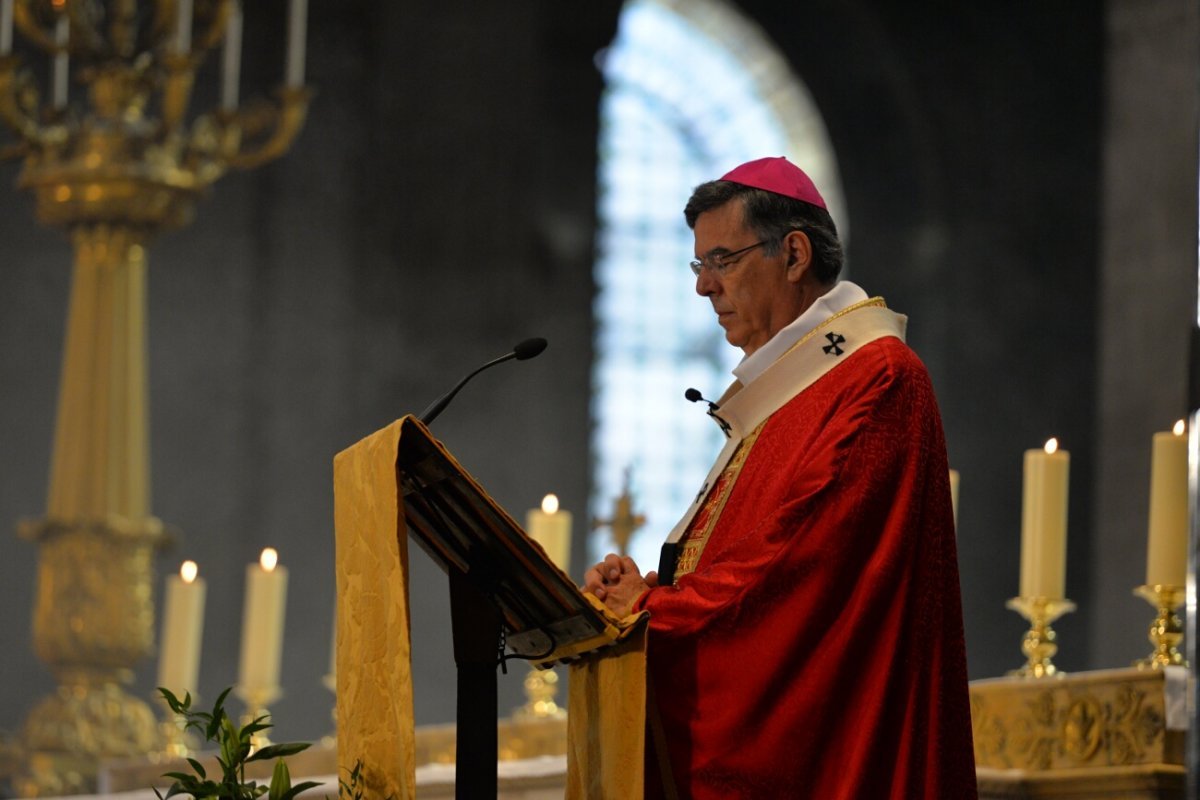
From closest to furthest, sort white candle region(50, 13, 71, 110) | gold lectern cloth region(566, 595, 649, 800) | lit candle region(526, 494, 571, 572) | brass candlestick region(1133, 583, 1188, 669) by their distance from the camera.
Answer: gold lectern cloth region(566, 595, 649, 800)
brass candlestick region(1133, 583, 1188, 669)
lit candle region(526, 494, 571, 572)
white candle region(50, 13, 71, 110)

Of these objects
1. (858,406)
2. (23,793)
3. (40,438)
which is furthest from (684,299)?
(858,406)

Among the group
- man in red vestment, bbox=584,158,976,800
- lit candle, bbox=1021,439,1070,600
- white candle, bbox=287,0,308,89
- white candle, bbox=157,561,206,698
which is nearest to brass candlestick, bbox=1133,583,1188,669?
lit candle, bbox=1021,439,1070,600

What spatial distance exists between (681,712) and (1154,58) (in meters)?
6.65

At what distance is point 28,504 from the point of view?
8.61 m

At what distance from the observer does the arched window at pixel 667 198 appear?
11.1 meters

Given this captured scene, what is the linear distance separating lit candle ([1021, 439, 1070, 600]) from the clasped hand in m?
1.38

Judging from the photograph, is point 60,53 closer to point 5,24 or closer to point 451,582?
point 5,24

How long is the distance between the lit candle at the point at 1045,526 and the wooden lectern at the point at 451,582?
1579 millimetres

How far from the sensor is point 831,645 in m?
3.26

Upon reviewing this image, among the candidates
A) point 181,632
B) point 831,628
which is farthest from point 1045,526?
point 181,632

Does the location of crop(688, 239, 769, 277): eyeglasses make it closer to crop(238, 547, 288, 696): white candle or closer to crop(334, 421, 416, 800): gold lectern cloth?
crop(334, 421, 416, 800): gold lectern cloth

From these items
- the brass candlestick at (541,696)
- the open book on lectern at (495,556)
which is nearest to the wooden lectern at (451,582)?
the open book on lectern at (495,556)

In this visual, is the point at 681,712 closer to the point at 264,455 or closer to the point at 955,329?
the point at 264,455

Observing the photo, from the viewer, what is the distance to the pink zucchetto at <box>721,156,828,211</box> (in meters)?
3.70
